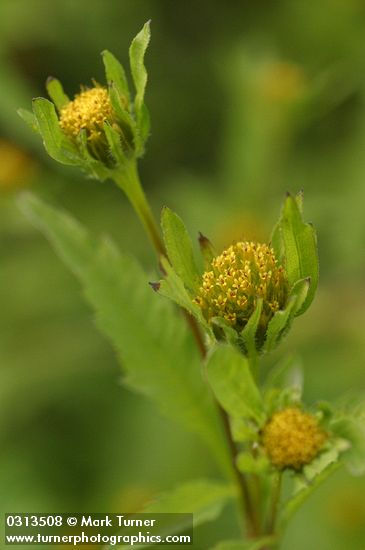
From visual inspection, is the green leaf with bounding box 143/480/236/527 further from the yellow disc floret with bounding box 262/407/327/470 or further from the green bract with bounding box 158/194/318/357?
the green bract with bounding box 158/194/318/357

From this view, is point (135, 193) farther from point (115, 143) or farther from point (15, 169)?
point (15, 169)

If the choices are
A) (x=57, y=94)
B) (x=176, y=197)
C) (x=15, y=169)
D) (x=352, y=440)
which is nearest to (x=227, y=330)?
(x=352, y=440)

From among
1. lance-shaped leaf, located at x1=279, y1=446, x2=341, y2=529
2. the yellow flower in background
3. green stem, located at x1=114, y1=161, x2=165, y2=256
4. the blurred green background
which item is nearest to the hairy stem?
green stem, located at x1=114, y1=161, x2=165, y2=256

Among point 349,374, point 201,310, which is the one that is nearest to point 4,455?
point 349,374

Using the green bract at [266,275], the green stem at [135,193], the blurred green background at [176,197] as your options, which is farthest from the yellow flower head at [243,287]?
the blurred green background at [176,197]

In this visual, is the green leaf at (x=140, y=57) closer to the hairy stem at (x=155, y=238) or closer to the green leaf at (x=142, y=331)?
the hairy stem at (x=155, y=238)

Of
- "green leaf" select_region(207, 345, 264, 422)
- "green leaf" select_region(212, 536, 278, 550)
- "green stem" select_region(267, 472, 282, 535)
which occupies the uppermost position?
"green leaf" select_region(207, 345, 264, 422)
